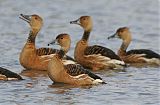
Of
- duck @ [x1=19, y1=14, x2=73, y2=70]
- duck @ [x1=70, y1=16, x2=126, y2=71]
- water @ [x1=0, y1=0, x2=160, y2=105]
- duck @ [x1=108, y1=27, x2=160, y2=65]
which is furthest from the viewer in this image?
duck @ [x1=108, y1=27, x2=160, y2=65]

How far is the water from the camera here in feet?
46.1

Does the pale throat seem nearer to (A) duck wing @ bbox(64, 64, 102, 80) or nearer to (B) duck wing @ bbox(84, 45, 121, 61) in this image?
(B) duck wing @ bbox(84, 45, 121, 61)

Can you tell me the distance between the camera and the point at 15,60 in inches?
724

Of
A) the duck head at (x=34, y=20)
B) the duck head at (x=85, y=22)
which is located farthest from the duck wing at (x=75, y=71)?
the duck head at (x=85, y=22)

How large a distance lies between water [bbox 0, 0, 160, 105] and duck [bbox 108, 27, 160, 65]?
0.70 meters

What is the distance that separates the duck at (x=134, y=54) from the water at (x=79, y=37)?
703mm

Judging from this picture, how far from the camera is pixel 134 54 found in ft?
62.8

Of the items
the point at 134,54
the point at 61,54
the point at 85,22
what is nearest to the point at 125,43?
the point at 134,54

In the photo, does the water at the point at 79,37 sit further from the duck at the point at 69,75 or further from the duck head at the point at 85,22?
the duck head at the point at 85,22

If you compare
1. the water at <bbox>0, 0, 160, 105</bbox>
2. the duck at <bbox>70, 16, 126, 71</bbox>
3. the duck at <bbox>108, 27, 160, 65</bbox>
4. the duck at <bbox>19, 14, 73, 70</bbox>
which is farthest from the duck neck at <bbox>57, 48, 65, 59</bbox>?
the duck at <bbox>108, 27, 160, 65</bbox>

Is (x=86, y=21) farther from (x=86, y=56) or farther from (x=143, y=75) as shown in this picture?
(x=143, y=75)

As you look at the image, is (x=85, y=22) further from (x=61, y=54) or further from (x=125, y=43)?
(x=61, y=54)

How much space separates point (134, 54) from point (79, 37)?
321 centimetres

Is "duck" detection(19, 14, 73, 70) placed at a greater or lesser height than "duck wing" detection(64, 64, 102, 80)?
greater
